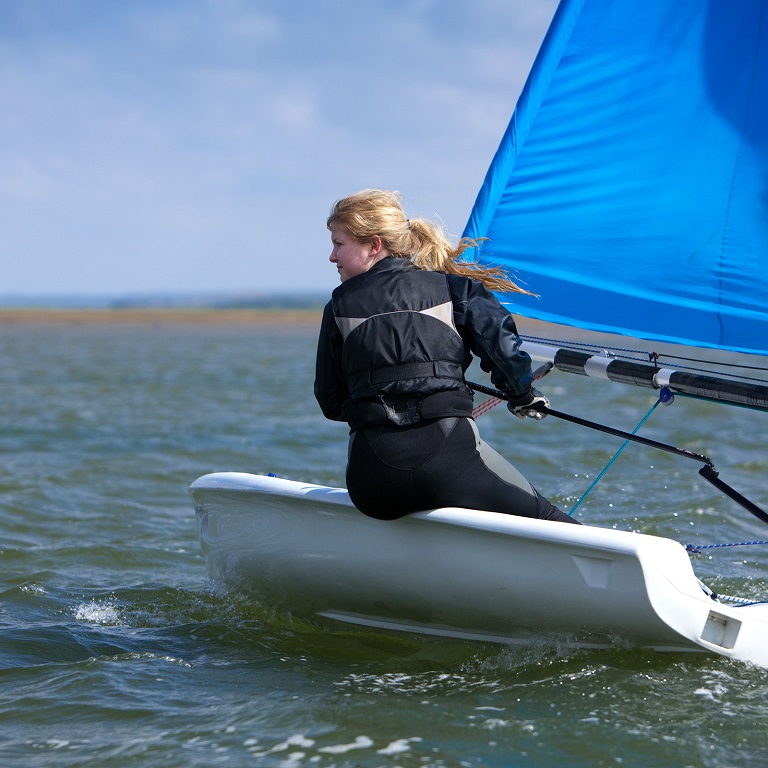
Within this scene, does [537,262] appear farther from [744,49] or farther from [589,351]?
[744,49]

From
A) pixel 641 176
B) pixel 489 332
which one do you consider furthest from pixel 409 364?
pixel 641 176

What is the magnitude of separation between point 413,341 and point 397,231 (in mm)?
346

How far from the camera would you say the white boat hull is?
2.59 m

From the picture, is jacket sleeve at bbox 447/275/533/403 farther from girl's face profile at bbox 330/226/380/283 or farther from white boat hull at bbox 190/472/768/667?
white boat hull at bbox 190/472/768/667

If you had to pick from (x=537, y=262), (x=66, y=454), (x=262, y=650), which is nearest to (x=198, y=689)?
(x=262, y=650)

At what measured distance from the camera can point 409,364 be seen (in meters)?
2.70

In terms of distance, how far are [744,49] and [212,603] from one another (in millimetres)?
2615

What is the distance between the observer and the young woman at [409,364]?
107 inches

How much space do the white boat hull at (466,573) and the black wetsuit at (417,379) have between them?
11cm

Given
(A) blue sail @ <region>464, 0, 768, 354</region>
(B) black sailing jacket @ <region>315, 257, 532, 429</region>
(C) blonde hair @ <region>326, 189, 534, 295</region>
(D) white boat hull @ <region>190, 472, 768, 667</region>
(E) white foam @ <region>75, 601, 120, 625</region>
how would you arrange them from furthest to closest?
(E) white foam @ <region>75, 601, 120, 625</region>
(A) blue sail @ <region>464, 0, 768, 354</region>
(C) blonde hair @ <region>326, 189, 534, 295</region>
(B) black sailing jacket @ <region>315, 257, 532, 429</region>
(D) white boat hull @ <region>190, 472, 768, 667</region>

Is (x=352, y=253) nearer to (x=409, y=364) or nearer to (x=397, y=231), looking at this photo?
(x=397, y=231)

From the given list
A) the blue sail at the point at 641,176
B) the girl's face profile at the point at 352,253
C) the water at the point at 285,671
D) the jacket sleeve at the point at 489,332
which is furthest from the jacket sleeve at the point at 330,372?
the blue sail at the point at 641,176

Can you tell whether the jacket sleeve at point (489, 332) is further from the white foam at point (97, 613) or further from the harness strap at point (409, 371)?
the white foam at point (97, 613)

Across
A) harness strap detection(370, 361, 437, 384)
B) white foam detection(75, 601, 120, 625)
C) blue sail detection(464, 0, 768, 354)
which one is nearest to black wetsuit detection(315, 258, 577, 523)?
harness strap detection(370, 361, 437, 384)
